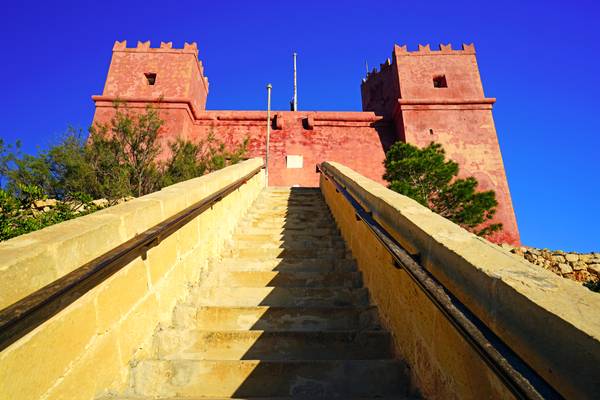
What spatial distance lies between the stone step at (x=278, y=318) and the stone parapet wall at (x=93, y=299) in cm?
24

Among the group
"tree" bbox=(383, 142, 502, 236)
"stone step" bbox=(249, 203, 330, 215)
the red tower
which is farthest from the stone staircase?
the red tower

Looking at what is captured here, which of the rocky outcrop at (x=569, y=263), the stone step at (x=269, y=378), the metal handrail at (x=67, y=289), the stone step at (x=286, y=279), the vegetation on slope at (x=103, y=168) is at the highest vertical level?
the vegetation on slope at (x=103, y=168)

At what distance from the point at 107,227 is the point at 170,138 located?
40.4 feet

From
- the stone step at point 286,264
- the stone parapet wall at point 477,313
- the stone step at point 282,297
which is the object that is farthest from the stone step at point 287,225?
the stone parapet wall at point 477,313

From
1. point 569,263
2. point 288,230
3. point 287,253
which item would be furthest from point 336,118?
point 287,253

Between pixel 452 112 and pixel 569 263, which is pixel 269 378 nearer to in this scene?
pixel 569 263

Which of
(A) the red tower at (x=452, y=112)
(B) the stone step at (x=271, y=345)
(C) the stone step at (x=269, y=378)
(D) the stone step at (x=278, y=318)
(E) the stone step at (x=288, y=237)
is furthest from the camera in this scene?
(A) the red tower at (x=452, y=112)

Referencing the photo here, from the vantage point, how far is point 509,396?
3.91 ft

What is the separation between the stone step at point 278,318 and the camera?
9.09 ft

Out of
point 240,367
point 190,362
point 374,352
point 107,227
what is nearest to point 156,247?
point 107,227

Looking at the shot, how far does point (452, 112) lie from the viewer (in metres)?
14.1

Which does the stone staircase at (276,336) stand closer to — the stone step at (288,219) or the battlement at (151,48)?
the stone step at (288,219)

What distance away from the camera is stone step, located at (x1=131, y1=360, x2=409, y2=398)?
2.08 meters

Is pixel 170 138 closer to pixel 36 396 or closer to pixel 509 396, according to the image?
pixel 36 396
